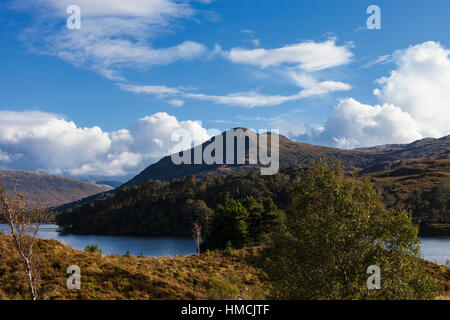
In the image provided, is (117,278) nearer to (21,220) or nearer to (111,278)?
(111,278)

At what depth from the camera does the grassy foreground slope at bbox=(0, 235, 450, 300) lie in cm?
2731

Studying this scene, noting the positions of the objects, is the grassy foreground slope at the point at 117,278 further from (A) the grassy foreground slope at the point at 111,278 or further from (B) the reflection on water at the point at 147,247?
(B) the reflection on water at the point at 147,247

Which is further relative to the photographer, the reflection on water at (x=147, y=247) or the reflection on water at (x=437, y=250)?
the reflection on water at (x=147, y=247)

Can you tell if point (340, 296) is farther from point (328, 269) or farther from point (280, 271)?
point (280, 271)

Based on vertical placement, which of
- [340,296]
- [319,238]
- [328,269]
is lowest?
[340,296]

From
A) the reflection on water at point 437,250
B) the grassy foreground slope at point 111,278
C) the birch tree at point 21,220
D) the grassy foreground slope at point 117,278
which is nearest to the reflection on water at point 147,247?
the grassy foreground slope at point 117,278

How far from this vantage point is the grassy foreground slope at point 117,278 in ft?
89.6

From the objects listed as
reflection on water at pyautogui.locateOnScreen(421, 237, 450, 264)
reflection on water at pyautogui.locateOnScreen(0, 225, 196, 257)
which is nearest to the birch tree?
reflection on water at pyautogui.locateOnScreen(0, 225, 196, 257)

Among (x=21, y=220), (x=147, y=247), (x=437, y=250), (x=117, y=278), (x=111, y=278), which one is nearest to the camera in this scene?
(x=21, y=220)

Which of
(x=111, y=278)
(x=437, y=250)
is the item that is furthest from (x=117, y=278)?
(x=437, y=250)

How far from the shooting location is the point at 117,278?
31438 mm
